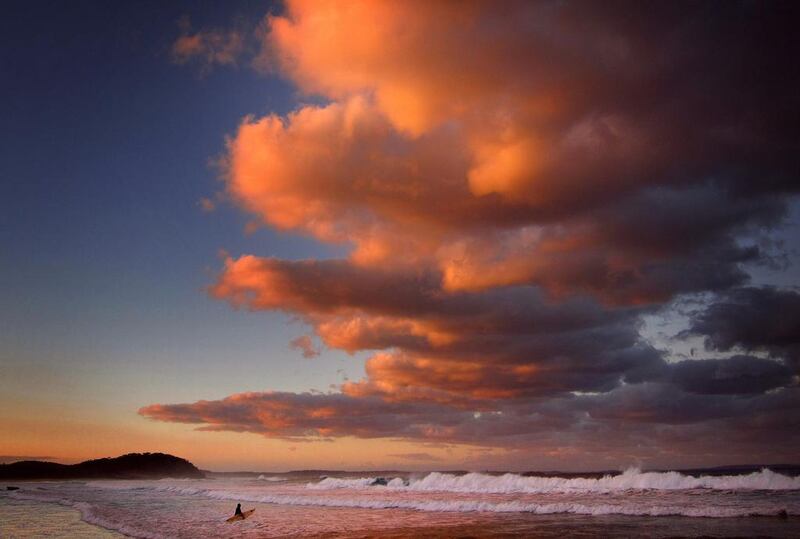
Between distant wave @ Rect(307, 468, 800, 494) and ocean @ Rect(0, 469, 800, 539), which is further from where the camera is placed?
distant wave @ Rect(307, 468, 800, 494)

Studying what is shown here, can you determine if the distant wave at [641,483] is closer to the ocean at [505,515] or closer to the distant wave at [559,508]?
the ocean at [505,515]

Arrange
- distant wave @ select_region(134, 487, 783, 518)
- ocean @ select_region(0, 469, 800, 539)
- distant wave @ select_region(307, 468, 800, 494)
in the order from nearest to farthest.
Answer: ocean @ select_region(0, 469, 800, 539)
distant wave @ select_region(134, 487, 783, 518)
distant wave @ select_region(307, 468, 800, 494)

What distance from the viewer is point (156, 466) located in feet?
589

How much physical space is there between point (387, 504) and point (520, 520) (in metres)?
13.9

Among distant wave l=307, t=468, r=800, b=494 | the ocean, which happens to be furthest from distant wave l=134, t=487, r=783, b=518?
distant wave l=307, t=468, r=800, b=494

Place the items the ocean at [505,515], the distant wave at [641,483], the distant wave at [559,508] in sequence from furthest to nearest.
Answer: the distant wave at [641,483] → the distant wave at [559,508] → the ocean at [505,515]

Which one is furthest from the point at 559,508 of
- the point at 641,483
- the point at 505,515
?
the point at 641,483

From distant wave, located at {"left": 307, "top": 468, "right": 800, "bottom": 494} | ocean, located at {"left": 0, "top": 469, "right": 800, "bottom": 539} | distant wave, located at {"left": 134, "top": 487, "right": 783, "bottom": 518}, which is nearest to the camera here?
ocean, located at {"left": 0, "top": 469, "right": 800, "bottom": 539}

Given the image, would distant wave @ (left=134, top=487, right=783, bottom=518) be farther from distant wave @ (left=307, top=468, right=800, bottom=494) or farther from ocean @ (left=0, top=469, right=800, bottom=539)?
distant wave @ (left=307, top=468, right=800, bottom=494)

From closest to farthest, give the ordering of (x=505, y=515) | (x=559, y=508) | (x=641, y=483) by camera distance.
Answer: (x=505, y=515) → (x=559, y=508) → (x=641, y=483)

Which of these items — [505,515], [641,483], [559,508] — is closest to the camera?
[505,515]

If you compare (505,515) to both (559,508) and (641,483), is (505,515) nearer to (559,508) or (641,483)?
(559,508)

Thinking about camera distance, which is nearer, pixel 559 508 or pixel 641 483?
pixel 559 508

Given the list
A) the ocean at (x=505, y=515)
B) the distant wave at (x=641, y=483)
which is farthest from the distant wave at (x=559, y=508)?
the distant wave at (x=641, y=483)
